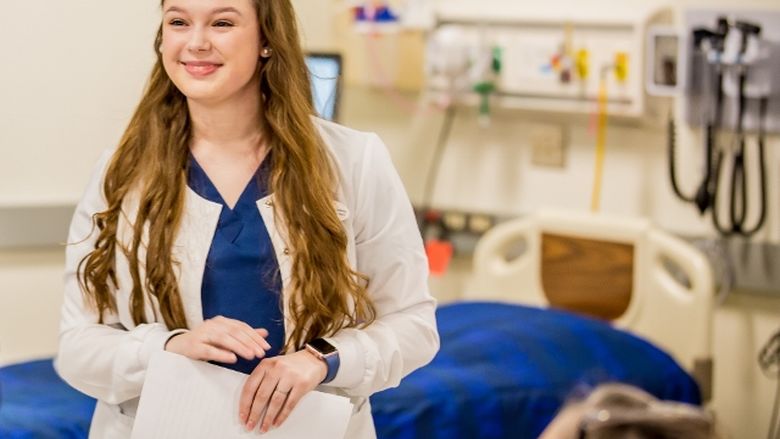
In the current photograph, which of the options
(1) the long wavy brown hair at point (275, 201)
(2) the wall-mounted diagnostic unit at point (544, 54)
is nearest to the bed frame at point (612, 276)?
(2) the wall-mounted diagnostic unit at point (544, 54)

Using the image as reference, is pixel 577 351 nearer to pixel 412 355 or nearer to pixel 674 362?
pixel 674 362

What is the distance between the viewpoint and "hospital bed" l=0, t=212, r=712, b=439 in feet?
8.29

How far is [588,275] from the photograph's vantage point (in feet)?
10.5

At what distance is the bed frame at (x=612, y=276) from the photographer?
3037 mm

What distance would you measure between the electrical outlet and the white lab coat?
1.81 meters

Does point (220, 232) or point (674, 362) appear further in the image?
point (674, 362)

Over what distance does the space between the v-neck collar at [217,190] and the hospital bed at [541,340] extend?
33.2 inches

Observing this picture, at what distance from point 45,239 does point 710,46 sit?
1.63 m

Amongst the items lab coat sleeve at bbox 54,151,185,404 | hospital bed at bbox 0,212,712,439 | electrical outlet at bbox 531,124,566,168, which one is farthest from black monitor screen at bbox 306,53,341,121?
electrical outlet at bbox 531,124,566,168

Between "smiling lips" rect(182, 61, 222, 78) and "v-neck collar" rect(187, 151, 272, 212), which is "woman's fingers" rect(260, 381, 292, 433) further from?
"smiling lips" rect(182, 61, 222, 78)

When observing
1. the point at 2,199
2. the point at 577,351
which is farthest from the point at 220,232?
the point at 577,351

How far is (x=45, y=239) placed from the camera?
2301 mm

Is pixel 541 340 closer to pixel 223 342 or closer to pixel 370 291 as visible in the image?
pixel 370 291

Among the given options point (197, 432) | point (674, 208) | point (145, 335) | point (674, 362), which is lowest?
point (674, 362)
